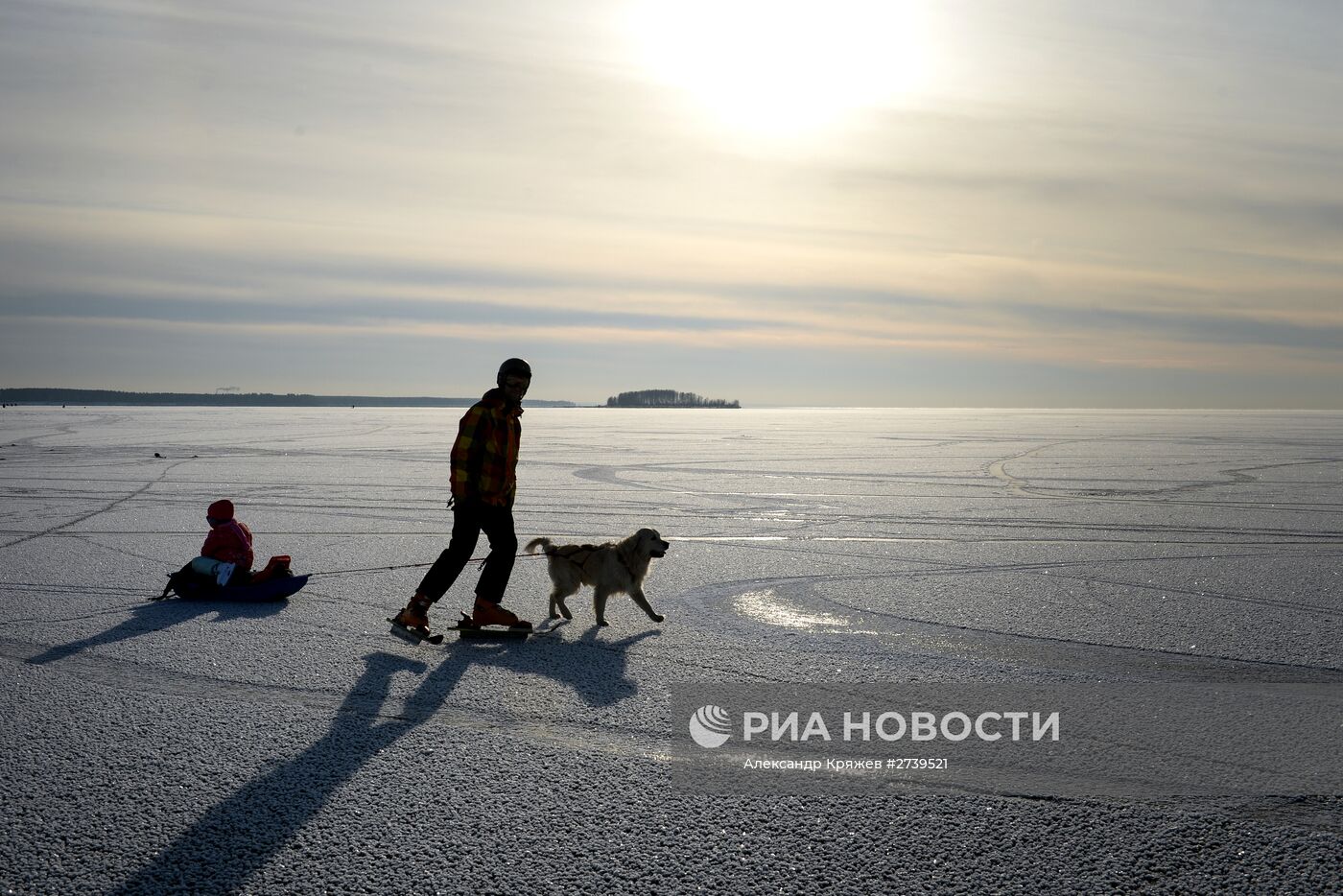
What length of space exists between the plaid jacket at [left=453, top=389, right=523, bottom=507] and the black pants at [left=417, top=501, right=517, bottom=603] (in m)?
0.11

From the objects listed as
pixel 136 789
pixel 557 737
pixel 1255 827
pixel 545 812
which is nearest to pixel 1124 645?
pixel 1255 827

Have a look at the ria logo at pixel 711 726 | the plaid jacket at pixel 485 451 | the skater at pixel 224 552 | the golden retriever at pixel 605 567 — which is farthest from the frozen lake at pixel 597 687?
the plaid jacket at pixel 485 451

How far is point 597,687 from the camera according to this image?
5.54 m

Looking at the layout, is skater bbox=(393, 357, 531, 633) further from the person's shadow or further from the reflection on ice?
the reflection on ice

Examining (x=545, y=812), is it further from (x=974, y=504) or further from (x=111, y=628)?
(x=974, y=504)

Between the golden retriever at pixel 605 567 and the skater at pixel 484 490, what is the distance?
0.51 meters

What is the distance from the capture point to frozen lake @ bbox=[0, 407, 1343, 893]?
340 centimetres

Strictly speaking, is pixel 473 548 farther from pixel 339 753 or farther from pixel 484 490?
pixel 339 753

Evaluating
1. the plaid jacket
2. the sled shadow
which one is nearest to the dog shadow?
the plaid jacket

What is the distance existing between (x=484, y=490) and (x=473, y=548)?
465mm

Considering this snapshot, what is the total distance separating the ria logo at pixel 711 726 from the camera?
15.2 ft

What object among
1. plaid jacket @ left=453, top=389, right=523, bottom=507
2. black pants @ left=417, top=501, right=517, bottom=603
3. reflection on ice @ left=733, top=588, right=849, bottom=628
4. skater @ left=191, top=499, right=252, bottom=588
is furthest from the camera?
skater @ left=191, top=499, right=252, bottom=588

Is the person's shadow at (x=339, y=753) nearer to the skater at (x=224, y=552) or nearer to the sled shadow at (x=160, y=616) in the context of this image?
the sled shadow at (x=160, y=616)

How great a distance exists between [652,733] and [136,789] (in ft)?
7.49
